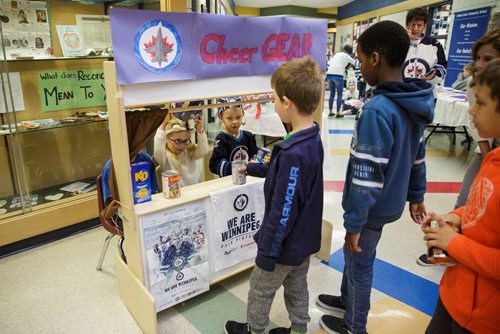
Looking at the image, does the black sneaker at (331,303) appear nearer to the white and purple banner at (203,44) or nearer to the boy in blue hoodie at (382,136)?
the boy in blue hoodie at (382,136)

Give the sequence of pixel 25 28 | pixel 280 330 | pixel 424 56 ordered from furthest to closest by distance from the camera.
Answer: pixel 424 56 < pixel 25 28 < pixel 280 330

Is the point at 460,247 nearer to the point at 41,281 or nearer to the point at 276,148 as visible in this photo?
the point at 276,148

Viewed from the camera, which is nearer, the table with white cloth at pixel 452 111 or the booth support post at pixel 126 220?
the booth support post at pixel 126 220

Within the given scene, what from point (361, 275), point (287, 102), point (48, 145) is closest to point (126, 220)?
point (287, 102)

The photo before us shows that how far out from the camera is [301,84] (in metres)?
1.34

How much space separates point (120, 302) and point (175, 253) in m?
0.53

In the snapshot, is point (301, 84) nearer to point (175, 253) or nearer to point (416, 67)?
point (175, 253)

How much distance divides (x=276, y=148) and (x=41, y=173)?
2.51 metres

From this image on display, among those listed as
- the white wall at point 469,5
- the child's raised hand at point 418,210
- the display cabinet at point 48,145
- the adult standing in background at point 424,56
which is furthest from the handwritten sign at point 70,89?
the white wall at point 469,5

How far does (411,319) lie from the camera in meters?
1.93

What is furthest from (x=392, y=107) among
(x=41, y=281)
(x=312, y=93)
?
(x=41, y=281)

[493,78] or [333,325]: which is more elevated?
[493,78]

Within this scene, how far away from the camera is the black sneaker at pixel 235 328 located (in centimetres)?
175

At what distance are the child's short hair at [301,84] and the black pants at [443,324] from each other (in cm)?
81
